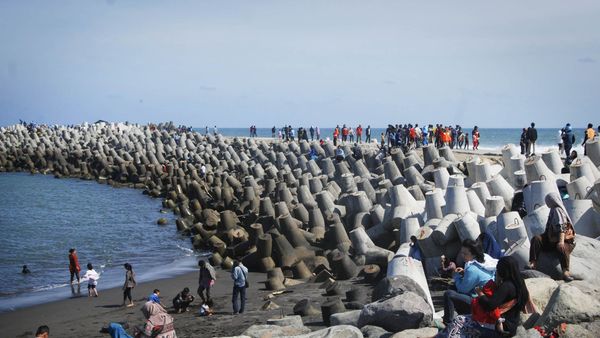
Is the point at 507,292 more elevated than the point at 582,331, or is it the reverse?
the point at 507,292

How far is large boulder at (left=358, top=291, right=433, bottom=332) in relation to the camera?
26.9ft

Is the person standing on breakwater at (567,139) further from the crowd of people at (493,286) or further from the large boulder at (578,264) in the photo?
the large boulder at (578,264)

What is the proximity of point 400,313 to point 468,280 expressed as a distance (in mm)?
1120

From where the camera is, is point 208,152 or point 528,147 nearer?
point 528,147

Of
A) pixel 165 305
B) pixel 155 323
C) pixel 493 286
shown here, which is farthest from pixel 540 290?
pixel 165 305

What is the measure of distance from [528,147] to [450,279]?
1586 centimetres

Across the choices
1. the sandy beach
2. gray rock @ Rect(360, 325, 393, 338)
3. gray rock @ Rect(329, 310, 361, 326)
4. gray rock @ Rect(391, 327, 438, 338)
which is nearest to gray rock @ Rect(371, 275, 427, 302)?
gray rock @ Rect(329, 310, 361, 326)

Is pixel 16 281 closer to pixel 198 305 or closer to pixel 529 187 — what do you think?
pixel 198 305

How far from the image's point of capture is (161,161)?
41688 mm

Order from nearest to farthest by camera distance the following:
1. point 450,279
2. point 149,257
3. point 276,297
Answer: point 450,279 < point 276,297 < point 149,257

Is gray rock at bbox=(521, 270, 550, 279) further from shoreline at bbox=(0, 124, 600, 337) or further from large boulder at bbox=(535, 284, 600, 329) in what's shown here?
large boulder at bbox=(535, 284, 600, 329)

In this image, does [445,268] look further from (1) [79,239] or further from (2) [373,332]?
(1) [79,239]

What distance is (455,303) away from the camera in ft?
24.7

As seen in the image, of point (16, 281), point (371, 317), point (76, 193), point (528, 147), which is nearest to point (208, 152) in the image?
point (76, 193)
